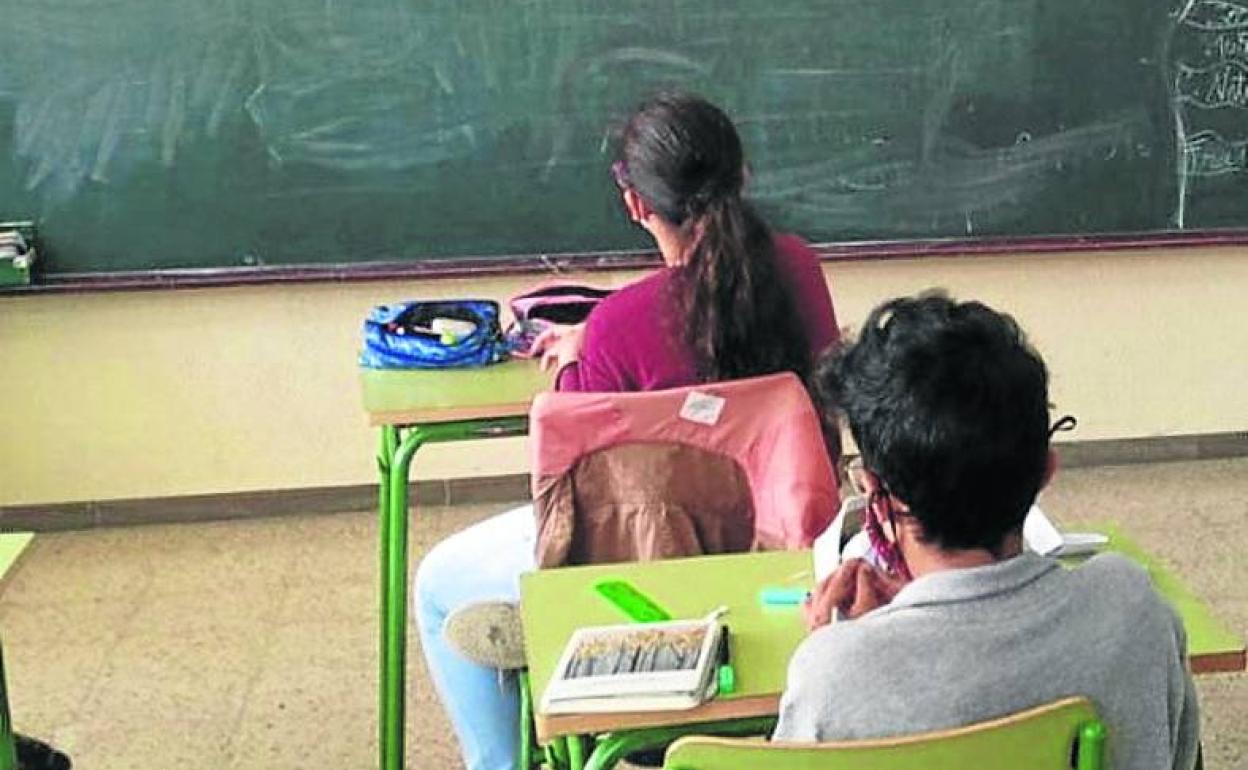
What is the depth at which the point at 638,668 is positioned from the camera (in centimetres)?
162

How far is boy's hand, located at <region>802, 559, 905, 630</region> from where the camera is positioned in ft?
5.35

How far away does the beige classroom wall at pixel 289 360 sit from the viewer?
4.11 metres

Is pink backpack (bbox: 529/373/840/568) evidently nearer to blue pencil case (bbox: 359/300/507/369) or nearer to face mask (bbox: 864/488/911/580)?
face mask (bbox: 864/488/911/580)

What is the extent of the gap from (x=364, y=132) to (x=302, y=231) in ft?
0.94

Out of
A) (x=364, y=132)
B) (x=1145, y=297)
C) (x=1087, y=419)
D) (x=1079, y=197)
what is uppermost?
(x=364, y=132)

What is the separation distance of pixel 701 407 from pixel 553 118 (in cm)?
204

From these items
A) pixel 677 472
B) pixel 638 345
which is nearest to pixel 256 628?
pixel 638 345

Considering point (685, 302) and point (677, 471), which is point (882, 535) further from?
point (685, 302)

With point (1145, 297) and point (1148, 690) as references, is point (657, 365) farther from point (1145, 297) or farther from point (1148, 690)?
point (1145, 297)

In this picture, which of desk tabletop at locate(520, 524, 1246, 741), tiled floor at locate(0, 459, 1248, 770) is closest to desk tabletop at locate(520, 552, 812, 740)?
desk tabletop at locate(520, 524, 1246, 741)

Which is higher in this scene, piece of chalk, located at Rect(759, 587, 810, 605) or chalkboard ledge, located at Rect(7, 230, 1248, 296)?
piece of chalk, located at Rect(759, 587, 810, 605)

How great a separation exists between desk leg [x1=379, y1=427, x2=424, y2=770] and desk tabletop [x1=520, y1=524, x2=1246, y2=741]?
771 millimetres

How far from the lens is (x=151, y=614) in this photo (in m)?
3.72

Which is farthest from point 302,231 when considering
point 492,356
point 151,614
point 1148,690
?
point 1148,690
